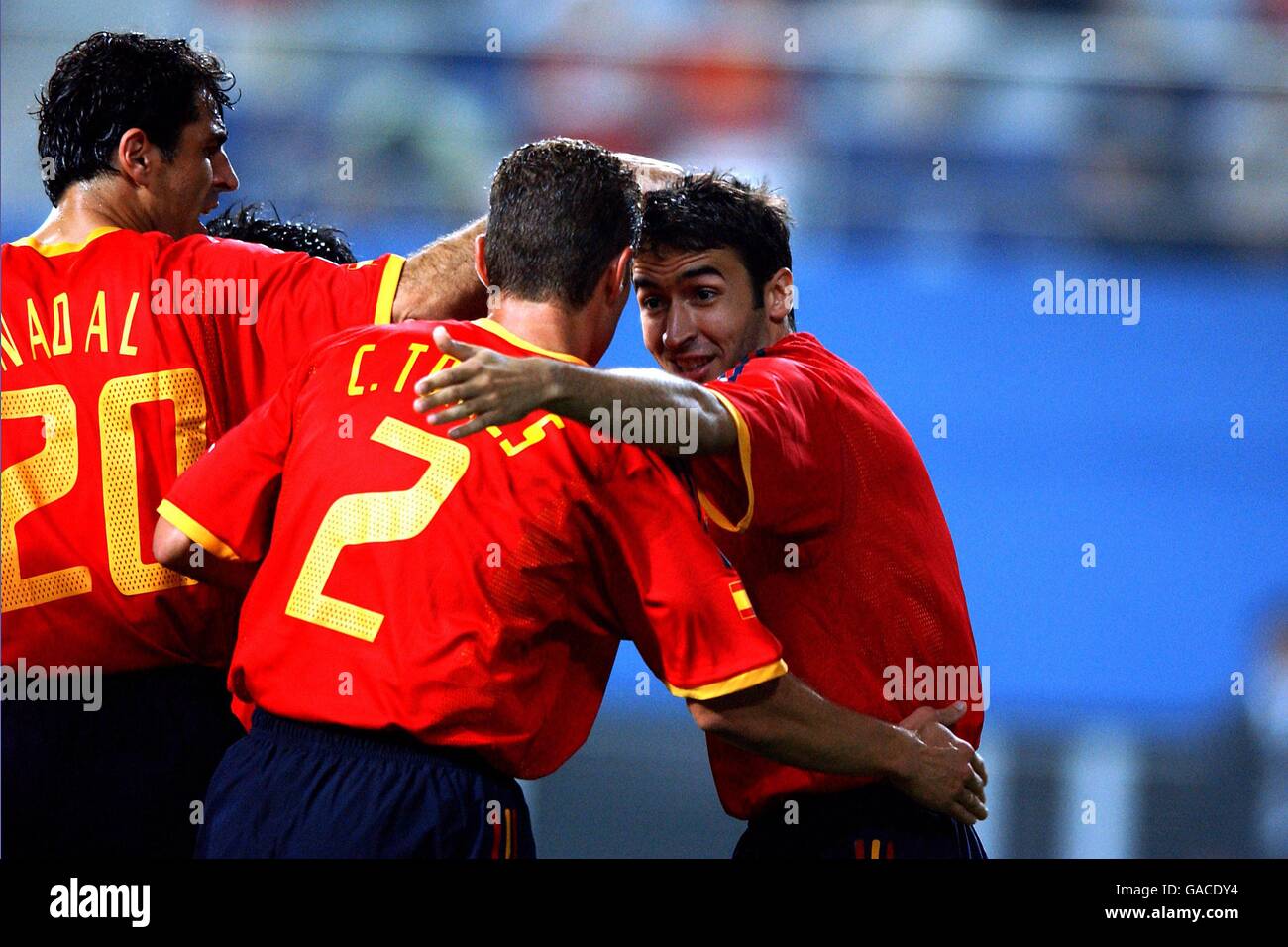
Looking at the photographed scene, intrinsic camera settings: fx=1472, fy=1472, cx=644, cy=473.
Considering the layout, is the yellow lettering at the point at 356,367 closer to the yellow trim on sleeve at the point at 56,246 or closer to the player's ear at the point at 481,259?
the player's ear at the point at 481,259

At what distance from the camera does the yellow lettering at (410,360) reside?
2525 millimetres

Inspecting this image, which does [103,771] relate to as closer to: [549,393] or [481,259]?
[481,259]

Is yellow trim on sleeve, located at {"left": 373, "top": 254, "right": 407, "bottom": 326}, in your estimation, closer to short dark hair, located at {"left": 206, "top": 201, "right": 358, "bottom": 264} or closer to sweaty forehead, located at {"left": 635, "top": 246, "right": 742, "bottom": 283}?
sweaty forehead, located at {"left": 635, "top": 246, "right": 742, "bottom": 283}

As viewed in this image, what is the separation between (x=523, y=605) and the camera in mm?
2471

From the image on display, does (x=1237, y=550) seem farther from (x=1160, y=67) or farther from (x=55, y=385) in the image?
(x=55, y=385)

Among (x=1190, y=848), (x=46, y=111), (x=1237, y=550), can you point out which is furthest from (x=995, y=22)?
(x=46, y=111)

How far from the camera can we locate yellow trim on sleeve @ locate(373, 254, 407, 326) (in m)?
3.08

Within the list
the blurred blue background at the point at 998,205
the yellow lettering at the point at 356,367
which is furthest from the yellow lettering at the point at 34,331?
the blurred blue background at the point at 998,205

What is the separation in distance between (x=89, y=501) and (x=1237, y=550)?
297 inches

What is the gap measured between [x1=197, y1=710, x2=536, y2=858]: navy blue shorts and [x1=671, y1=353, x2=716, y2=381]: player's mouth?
1.12m

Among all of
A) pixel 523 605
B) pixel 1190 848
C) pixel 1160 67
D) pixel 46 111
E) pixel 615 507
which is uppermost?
pixel 1160 67

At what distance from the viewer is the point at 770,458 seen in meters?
2.59

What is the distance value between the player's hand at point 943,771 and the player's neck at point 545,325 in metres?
0.95

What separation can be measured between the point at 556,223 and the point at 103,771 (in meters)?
1.45
